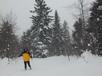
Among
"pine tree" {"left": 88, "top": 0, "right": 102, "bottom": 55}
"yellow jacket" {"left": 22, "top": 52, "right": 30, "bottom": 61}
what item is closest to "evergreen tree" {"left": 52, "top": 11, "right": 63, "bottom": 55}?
"pine tree" {"left": 88, "top": 0, "right": 102, "bottom": 55}

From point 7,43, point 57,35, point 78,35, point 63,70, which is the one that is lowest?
point 63,70

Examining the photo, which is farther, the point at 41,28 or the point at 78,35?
the point at 78,35

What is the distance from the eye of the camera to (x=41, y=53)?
40.9m

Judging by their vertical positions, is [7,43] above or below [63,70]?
above

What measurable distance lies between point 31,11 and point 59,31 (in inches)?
589

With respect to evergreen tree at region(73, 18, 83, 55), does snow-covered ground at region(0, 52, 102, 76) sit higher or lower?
lower

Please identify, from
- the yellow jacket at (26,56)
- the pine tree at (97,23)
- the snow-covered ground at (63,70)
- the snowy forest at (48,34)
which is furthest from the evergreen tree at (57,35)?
the yellow jacket at (26,56)

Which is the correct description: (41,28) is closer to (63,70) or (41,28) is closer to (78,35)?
(78,35)

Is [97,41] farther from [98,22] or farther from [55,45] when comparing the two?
[55,45]

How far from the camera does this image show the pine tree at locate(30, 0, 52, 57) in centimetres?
4159

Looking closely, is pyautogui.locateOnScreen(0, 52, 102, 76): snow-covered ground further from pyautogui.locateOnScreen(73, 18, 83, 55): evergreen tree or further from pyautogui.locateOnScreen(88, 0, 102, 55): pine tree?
pyautogui.locateOnScreen(73, 18, 83, 55): evergreen tree

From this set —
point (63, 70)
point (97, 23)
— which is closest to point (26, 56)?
point (63, 70)

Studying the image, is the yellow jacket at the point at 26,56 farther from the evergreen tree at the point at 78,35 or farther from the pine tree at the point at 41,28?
the evergreen tree at the point at 78,35

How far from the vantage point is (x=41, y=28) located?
139 ft
